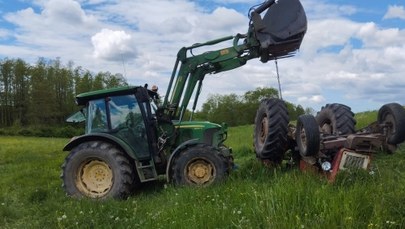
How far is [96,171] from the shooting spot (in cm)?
938

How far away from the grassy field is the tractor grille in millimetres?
227

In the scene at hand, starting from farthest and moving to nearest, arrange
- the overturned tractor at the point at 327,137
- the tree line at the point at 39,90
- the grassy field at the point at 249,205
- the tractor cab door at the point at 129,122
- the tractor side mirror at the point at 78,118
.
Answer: the tree line at the point at 39,90, the tractor side mirror at the point at 78,118, the tractor cab door at the point at 129,122, the overturned tractor at the point at 327,137, the grassy field at the point at 249,205

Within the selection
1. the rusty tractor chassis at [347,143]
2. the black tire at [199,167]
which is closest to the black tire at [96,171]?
the black tire at [199,167]

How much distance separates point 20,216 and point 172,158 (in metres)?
2.79

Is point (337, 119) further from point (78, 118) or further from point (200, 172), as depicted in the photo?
point (78, 118)

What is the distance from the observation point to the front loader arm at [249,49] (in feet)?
32.1

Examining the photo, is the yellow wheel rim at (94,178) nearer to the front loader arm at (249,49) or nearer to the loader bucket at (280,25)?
the front loader arm at (249,49)

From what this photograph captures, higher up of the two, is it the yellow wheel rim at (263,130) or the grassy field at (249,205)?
the yellow wheel rim at (263,130)

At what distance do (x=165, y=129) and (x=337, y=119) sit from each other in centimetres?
345

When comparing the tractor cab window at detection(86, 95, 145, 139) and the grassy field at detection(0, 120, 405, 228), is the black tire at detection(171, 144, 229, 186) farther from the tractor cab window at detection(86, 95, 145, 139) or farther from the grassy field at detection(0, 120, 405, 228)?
the tractor cab window at detection(86, 95, 145, 139)

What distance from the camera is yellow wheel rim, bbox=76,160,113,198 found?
9195 millimetres

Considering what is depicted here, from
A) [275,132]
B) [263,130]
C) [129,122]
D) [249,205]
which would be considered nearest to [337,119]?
[275,132]

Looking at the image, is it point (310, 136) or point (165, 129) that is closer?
point (310, 136)

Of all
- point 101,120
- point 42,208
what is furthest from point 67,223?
point 101,120
